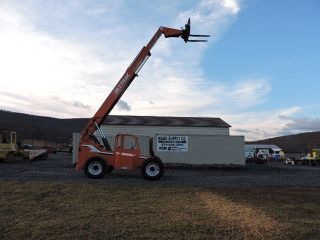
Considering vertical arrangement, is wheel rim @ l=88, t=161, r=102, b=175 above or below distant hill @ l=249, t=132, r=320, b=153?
below

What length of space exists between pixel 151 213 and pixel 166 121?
37.7 m

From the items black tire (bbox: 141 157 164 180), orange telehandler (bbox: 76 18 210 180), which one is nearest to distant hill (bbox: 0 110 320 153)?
orange telehandler (bbox: 76 18 210 180)

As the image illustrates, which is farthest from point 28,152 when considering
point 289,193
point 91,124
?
point 289,193

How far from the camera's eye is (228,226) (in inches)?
394

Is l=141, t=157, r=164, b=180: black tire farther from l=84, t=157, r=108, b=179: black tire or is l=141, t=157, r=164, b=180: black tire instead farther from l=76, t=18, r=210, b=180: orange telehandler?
l=84, t=157, r=108, b=179: black tire

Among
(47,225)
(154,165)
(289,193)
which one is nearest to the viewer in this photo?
(47,225)

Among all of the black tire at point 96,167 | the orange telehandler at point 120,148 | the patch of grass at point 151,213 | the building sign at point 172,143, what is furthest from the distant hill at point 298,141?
the patch of grass at point 151,213

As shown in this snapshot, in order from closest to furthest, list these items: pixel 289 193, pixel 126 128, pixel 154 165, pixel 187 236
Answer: pixel 187 236
pixel 289 193
pixel 154 165
pixel 126 128

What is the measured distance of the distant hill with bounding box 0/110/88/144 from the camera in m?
137

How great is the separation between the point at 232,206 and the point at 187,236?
11.8 feet

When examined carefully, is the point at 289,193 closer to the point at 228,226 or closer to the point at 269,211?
the point at 269,211

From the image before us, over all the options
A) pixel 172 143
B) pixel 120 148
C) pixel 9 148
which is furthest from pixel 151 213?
pixel 9 148

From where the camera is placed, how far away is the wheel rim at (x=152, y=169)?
68.5 ft

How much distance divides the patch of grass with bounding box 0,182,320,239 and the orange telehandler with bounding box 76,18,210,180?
5.20 meters
